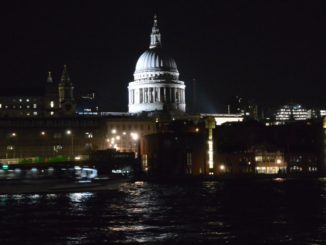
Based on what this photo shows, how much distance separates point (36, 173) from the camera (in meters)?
74.9

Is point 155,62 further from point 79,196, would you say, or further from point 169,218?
point 169,218

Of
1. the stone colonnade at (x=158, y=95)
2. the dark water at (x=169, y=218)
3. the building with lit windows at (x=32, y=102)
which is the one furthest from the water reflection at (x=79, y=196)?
the stone colonnade at (x=158, y=95)

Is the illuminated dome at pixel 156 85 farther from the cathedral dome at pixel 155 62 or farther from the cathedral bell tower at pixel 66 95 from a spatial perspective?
the cathedral bell tower at pixel 66 95

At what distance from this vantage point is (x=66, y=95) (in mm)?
129750

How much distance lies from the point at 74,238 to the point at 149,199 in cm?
2139

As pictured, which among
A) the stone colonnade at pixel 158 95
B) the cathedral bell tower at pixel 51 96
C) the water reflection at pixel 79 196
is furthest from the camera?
the stone colonnade at pixel 158 95

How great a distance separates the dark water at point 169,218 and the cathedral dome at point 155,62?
82955 millimetres

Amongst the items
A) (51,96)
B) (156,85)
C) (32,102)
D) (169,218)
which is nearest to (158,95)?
(156,85)

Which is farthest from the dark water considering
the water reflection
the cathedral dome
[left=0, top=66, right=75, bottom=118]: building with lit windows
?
the cathedral dome

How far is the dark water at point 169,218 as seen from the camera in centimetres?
3666

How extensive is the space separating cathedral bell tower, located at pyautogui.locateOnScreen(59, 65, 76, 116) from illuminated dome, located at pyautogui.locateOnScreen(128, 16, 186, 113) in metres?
18.2

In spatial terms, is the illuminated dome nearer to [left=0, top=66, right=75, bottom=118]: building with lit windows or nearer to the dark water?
[left=0, top=66, right=75, bottom=118]: building with lit windows

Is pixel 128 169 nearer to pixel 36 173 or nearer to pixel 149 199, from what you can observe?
pixel 36 173

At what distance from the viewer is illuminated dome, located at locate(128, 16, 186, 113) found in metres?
146
